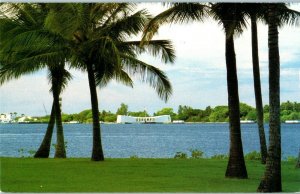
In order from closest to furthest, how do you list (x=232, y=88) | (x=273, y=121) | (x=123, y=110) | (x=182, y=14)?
(x=273, y=121) → (x=182, y=14) → (x=232, y=88) → (x=123, y=110)

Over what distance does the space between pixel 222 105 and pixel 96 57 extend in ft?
14.7

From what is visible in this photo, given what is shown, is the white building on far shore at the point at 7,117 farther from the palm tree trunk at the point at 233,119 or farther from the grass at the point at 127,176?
the palm tree trunk at the point at 233,119

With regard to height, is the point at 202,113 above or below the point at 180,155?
above

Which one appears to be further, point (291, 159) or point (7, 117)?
point (291, 159)

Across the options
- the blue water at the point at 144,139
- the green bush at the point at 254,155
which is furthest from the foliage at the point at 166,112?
the green bush at the point at 254,155

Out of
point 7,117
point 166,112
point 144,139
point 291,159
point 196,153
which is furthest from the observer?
point 291,159

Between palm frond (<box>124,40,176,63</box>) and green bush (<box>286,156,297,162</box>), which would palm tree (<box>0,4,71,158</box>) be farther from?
green bush (<box>286,156,297,162</box>)

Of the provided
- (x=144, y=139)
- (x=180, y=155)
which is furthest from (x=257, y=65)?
(x=180, y=155)

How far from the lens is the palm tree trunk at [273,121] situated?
1049 cm

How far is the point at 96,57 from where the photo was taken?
52.6 ft

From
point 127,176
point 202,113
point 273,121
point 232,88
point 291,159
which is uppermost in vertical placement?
point 232,88

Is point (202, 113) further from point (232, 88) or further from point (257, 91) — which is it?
point (257, 91)

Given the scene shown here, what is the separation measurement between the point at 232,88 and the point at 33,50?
5.67 metres

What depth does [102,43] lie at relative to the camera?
15586 mm
